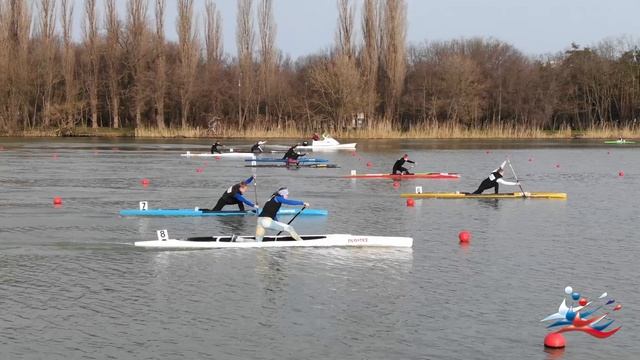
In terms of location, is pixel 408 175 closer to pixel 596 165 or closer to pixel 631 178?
pixel 631 178

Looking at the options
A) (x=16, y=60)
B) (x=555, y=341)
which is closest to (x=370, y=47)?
(x=16, y=60)

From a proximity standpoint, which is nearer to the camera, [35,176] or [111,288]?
[111,288]

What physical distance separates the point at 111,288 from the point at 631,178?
27997 millimetres

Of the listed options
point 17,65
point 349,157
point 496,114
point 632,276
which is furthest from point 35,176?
point 496,114

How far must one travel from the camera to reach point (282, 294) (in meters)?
14.1

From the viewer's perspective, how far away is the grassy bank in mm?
67125

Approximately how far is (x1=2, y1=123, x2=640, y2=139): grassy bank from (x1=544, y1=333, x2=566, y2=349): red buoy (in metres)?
54.9

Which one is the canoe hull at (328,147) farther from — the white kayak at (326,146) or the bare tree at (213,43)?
the bare tree at (213,43)

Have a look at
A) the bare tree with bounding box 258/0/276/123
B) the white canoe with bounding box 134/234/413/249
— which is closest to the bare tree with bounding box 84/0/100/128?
the bare tree with bounding box 258/0/276/123

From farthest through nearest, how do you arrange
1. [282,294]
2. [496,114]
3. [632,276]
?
1. [496,114]
2. [632,276]
3. [282,294]

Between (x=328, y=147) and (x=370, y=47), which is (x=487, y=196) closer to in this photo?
(x=328, y=147)

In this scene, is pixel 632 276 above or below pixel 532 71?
below

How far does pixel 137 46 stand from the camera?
7244 cm

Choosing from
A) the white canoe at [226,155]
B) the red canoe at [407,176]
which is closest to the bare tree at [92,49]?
the white canoe at [226,155]
